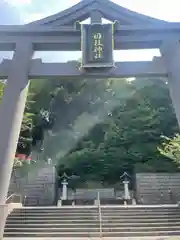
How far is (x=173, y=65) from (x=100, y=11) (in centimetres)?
334

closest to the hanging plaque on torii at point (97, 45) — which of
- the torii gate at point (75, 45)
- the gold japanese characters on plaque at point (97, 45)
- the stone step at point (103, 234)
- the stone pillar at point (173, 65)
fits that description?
the gold japanese characters on plaque at point (97, 45)

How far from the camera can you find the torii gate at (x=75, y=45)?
1100 centimetres

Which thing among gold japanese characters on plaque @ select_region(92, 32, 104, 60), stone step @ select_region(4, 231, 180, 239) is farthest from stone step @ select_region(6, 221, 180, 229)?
gold japanese characters on plaque @ select_region(92, 32, 104, 60)

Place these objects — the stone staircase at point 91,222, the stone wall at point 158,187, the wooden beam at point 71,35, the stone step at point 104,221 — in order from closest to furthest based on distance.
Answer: the stone staircase at point 91,222 → the wooden beam at point 71,35 → the stone step at point 104,221 → the stone wall at point 158,187

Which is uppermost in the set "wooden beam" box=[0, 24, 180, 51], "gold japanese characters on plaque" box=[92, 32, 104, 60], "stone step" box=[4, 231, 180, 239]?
"wooden beam" box=[0, 24, 180, 51]

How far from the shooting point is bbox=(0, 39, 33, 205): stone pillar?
9844 mm

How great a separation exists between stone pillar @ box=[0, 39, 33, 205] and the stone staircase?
7.03ft

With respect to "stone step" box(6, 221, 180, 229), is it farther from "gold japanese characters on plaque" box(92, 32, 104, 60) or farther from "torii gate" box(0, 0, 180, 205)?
"gold japanese characters on plaque" box(92, 32, 104, 60)

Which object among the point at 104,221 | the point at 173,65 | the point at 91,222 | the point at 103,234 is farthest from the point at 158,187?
the point at 173,65

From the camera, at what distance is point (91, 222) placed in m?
11.7

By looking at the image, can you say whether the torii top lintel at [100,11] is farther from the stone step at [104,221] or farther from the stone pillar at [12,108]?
the stone step at [104,221]

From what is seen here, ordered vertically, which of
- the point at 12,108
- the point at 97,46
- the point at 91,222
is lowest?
the point at 91,222

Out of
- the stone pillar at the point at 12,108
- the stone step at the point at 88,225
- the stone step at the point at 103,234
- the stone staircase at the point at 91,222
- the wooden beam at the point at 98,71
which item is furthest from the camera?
the stone step at the point at 88,225

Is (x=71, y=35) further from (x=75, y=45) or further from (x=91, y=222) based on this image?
(x=91, y=222)
